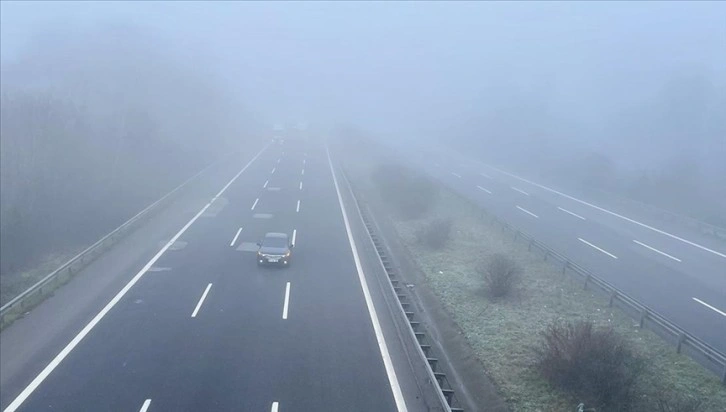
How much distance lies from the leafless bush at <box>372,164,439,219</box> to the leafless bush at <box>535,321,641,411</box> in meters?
22.1

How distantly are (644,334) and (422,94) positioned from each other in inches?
5547

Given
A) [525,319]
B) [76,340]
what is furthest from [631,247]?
[76,340]

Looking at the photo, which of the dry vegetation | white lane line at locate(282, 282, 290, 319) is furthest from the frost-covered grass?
white lane line at locate(282, 282, 290, 319)

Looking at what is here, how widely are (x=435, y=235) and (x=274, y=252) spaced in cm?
802

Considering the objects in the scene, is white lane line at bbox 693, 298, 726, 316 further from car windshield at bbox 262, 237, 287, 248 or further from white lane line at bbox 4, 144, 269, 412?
white lane line at bbox 4, 144, 269, 412

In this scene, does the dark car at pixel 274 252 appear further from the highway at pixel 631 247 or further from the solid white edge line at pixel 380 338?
the highway at pixel 631 247

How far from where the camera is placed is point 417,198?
38.3m

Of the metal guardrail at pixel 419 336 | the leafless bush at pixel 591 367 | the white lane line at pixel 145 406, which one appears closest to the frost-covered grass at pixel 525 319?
the leafless bush at pixel 591 367

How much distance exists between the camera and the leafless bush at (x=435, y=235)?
28984 millimetres

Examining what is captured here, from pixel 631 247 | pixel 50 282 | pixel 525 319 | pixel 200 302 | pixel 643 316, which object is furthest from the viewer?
pixel 631 247

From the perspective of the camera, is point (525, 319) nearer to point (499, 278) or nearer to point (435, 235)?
point (499, 278)

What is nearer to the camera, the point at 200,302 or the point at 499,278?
the point at 200,302

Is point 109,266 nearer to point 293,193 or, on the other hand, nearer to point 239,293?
point 239,293

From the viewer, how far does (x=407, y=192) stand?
1559 inches
